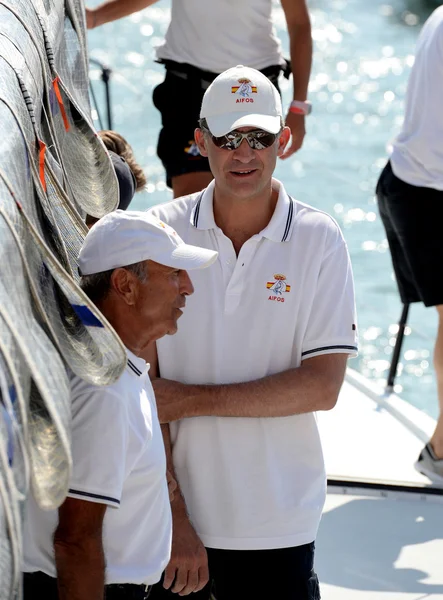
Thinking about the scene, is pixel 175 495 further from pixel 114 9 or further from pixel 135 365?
pixel 114 9

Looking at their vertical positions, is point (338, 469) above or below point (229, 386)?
below

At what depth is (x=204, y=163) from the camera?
3.80 metres

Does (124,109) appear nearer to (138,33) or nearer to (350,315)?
(138,33)

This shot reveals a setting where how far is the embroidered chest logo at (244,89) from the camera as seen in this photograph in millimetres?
2367

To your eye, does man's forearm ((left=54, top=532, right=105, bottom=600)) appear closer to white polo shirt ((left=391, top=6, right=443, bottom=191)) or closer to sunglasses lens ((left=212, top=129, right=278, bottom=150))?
sunglasses lens ((left=212, top=129, right=278, bottom=150))

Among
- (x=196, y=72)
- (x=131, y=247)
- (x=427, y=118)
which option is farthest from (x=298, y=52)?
(x=131, y=247)

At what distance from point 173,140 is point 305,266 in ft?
5.19

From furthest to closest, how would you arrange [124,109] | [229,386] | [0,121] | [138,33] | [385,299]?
[138,33] < [124,109] < [385,299] < [229,386] < [0,121]

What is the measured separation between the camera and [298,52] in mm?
3824

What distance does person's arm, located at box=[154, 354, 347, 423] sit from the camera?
7.51 feet

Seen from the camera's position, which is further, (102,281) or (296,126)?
(296,126)

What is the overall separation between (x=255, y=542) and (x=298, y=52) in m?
1.99

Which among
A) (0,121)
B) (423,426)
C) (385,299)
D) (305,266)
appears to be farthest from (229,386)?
(385,299)

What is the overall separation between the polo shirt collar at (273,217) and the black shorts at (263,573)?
649 mm
